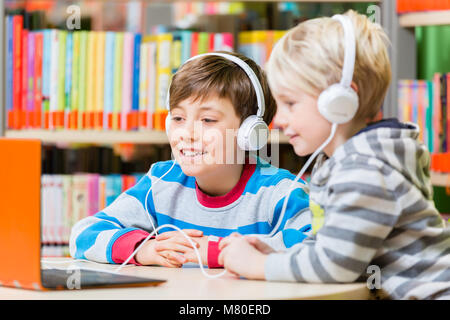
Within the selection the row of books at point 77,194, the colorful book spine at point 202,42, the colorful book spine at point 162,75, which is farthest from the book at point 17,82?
the colorful book spine at point 202,42

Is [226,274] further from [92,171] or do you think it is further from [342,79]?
[92,171]

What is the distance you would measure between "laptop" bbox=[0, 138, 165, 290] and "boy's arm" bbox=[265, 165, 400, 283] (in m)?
0.23

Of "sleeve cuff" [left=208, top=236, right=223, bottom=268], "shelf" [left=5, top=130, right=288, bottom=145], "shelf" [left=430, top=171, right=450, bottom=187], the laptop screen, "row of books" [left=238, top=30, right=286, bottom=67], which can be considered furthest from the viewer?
"row of books" [left=238, top=30, right=286, bottom=67]

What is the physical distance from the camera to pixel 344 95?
106cm

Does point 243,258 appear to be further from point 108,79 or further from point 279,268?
point 108,79

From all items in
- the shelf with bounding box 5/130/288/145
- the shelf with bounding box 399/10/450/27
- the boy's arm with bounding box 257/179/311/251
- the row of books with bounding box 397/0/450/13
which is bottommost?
the boy's arm with bounding box 257/179/311/251

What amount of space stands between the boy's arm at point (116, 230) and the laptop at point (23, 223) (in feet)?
0.86

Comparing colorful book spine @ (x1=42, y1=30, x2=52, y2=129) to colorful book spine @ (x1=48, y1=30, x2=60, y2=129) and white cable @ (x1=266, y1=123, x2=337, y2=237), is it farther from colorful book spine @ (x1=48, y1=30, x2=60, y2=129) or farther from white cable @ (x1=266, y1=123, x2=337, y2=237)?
white cable @ (x1=266, y1=123, x2=337, y2=237)

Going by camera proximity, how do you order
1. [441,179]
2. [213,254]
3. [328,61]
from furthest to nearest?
[441,179], [213,254], [328,61]

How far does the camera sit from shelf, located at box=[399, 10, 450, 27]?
221cm

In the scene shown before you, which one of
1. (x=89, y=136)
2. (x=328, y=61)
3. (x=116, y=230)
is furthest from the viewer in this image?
(x=89, y=136)

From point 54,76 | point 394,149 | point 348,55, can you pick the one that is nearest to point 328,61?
point 348,55

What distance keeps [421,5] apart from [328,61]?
1.33 m

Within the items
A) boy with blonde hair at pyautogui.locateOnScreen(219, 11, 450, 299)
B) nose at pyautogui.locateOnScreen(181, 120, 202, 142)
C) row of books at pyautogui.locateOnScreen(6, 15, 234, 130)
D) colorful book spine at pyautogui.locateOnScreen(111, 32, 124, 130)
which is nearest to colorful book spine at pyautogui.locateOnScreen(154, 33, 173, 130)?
row of books at pyautogui.locateOnScreen(6, 15, 234, 130)
